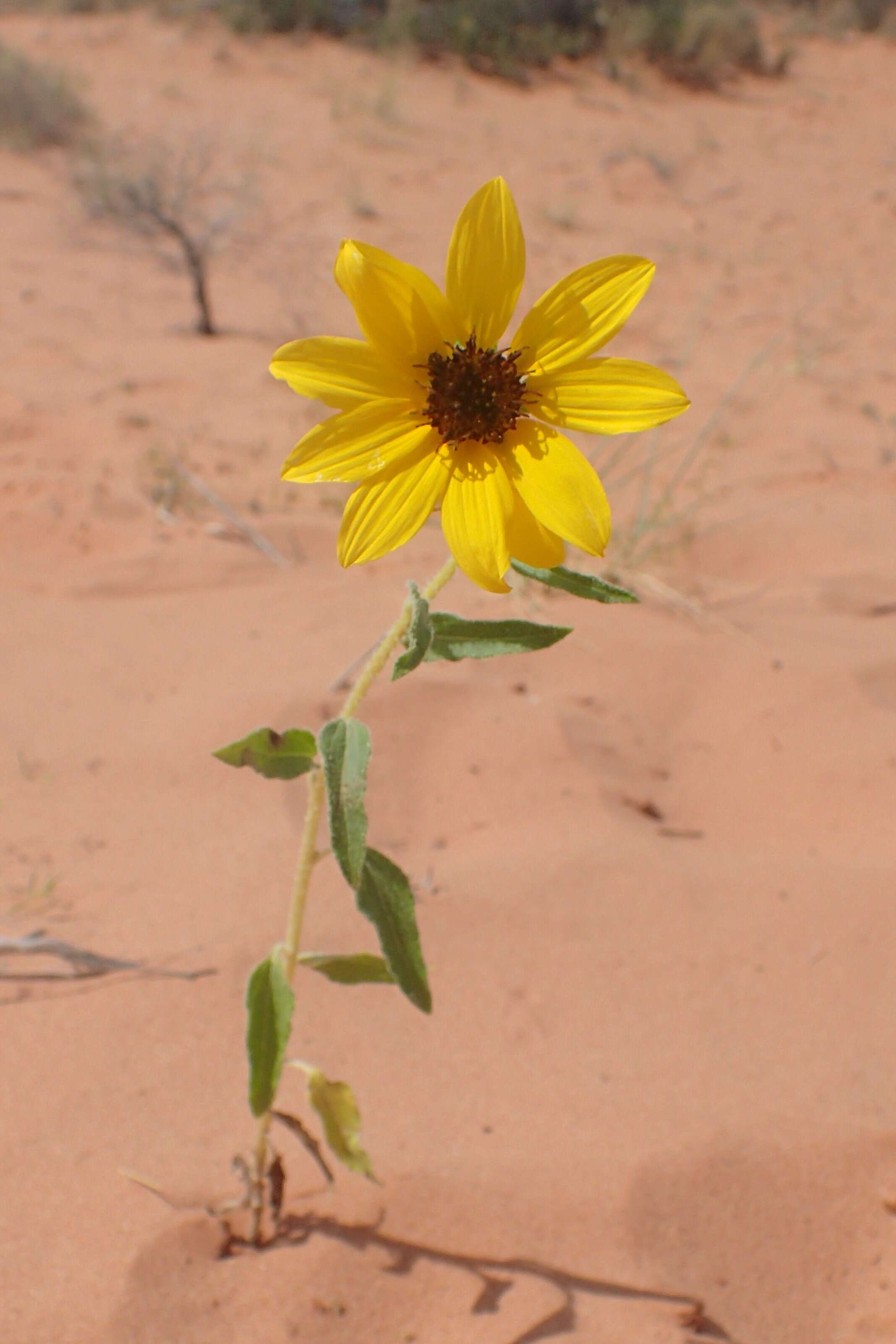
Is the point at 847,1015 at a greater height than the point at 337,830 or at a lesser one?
lesser

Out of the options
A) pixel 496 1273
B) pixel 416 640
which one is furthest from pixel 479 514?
pixel 496 1273

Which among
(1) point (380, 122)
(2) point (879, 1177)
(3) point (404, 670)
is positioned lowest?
(2) point (879, 1177)

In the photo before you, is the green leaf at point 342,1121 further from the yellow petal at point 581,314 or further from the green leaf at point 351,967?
the yellow petal at point 581,314

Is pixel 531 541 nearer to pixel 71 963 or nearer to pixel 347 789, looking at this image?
pixel 347 789

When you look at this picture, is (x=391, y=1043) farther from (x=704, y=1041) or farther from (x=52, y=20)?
(x=52, y=20)

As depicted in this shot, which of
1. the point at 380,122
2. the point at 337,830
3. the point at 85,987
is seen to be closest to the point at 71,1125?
the point at 85,987

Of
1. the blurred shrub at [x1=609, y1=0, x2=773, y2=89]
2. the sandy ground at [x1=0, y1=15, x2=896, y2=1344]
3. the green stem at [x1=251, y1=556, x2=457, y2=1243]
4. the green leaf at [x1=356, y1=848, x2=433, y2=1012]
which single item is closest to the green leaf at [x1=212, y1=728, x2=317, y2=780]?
the green stem at [x1=251, y1=556, x2=457, y2=1243]

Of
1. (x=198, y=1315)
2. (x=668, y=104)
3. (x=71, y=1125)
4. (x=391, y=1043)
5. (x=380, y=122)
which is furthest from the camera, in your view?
(x=668, y=104)
